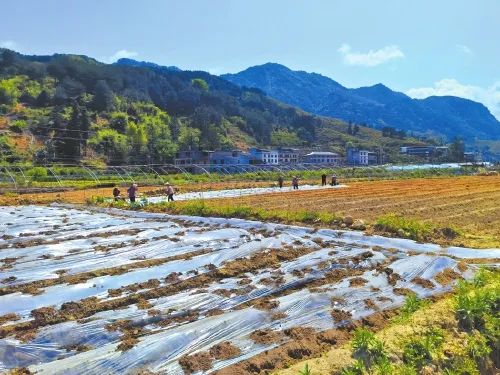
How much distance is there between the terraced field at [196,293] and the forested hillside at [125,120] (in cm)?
4841

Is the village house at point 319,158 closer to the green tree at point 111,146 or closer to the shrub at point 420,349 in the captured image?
the green tree at point 111,146

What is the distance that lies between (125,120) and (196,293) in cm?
8095

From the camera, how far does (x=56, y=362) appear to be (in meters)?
4.71

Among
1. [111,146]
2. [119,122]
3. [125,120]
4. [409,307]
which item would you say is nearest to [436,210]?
[409,307]

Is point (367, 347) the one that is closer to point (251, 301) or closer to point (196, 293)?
point (251, 301)

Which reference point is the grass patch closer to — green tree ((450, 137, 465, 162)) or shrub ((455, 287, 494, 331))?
shrub ((455, 287, 494, 331))

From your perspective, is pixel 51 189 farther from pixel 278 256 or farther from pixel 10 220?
pixel 278 256

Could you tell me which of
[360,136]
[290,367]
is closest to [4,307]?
[290,367]

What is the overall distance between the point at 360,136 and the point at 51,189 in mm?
123747

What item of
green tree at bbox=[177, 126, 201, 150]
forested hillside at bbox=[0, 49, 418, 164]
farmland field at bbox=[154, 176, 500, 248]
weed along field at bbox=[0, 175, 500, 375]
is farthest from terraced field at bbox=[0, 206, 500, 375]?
green tree at bbox=[177, 126, 201, 150]

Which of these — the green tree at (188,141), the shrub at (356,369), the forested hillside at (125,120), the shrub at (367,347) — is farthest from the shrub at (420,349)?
the green tree at (188,141)

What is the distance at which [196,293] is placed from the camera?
22.7 feet

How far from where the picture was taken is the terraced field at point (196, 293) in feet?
16.5

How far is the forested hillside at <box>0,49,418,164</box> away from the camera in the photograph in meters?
64.5
